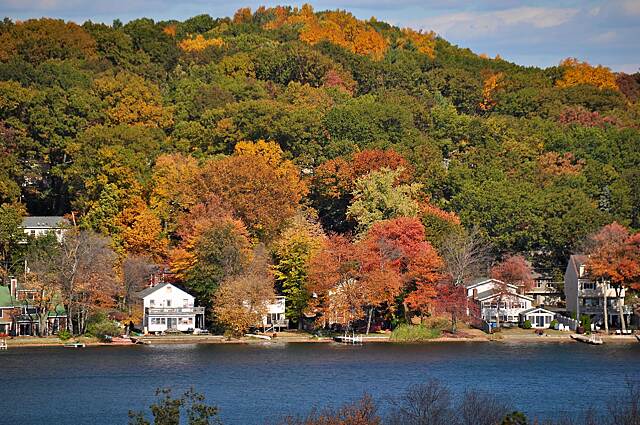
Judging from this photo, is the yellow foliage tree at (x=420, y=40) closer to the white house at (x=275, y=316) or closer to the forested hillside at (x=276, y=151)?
the forested hillside at (x=276, y=151)

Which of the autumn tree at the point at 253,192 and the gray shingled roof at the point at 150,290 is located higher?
the autumn tree at the point at 253,192

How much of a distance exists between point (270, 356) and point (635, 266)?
22.9 metres

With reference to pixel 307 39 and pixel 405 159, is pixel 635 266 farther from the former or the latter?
pixel 307 39

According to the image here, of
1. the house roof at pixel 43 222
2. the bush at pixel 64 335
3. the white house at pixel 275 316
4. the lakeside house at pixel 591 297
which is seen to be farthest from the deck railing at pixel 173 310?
the lakeside house at pixel 591 297

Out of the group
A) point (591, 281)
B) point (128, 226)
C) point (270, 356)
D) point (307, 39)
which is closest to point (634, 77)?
point (307, 39)

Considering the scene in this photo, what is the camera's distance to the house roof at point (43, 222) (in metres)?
83.0

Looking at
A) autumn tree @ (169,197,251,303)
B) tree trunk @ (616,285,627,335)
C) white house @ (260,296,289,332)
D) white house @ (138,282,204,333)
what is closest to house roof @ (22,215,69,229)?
autumn tree @ (169,197,251,303)

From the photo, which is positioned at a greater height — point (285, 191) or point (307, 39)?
point (307, 39)

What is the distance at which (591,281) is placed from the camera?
79688 mm

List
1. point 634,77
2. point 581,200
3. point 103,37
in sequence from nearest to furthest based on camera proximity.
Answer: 1. point 581,200
2. point 103,37
3. point 634,77

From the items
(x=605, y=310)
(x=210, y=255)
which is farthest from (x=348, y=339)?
(x=605, y=310)

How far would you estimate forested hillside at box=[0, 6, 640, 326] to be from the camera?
263 feet

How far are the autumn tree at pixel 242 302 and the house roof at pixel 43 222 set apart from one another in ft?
49.3

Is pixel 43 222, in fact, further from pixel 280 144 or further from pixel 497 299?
pixel 497 299
